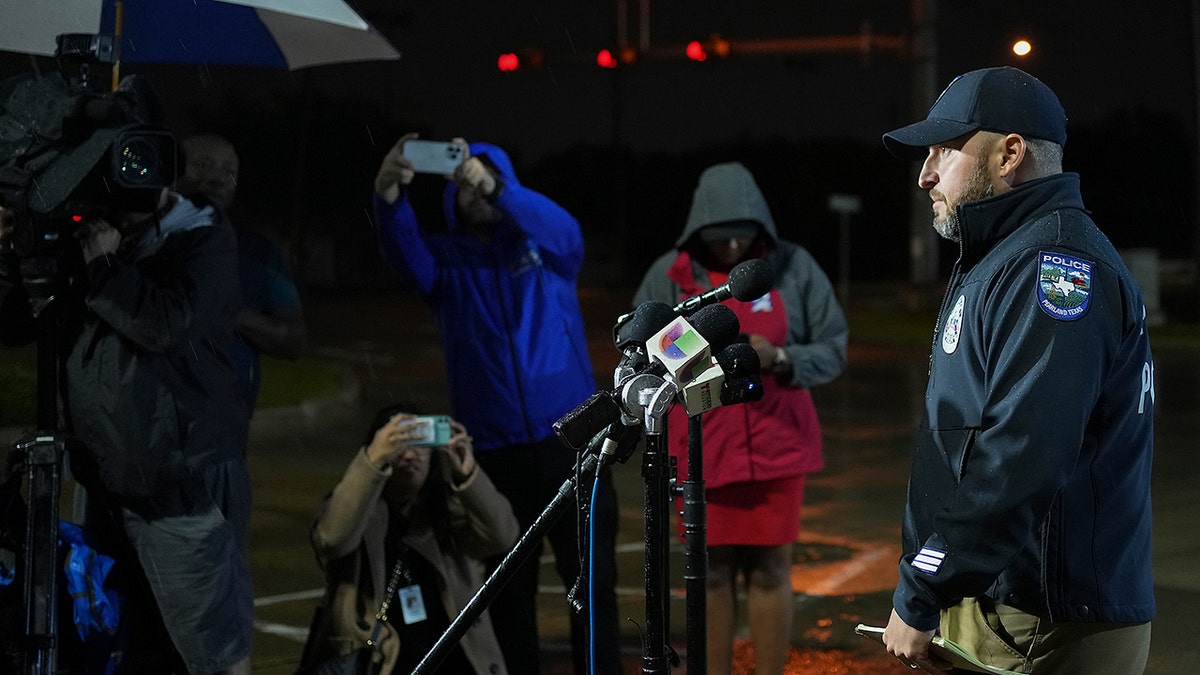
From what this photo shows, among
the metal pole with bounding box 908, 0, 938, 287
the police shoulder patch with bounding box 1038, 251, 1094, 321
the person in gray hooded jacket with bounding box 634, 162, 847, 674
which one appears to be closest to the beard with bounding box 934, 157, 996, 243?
the police shoulder patch with bounding box 1038, 251, 1094, 321

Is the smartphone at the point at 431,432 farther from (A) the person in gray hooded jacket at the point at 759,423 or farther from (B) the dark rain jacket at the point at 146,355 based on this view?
(A) the person in gray hooded jacket at the point at 759,423

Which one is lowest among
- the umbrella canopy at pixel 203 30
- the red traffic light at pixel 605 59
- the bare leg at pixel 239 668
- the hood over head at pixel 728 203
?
the bare leg at pixel 239 668

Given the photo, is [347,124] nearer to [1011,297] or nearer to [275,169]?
[275,169]

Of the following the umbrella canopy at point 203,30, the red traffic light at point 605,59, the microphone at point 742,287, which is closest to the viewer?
the microphone at point 742,287

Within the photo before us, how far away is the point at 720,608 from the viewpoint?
17.7ft

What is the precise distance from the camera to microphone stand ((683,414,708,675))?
332cm

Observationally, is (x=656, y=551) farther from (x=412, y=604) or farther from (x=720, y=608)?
(x=720, y=608)

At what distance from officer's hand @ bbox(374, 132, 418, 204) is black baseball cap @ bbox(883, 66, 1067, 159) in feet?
8.03

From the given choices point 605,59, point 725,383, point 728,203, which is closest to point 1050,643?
point 725,383

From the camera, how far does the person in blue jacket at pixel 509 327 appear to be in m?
5.36

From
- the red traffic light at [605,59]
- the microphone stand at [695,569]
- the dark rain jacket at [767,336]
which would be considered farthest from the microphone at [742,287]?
the red traffic light at [605,59]

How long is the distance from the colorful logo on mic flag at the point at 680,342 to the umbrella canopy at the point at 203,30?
89.4 inches

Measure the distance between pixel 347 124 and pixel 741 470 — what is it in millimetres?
63341

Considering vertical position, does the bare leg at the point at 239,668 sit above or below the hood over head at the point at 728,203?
below
